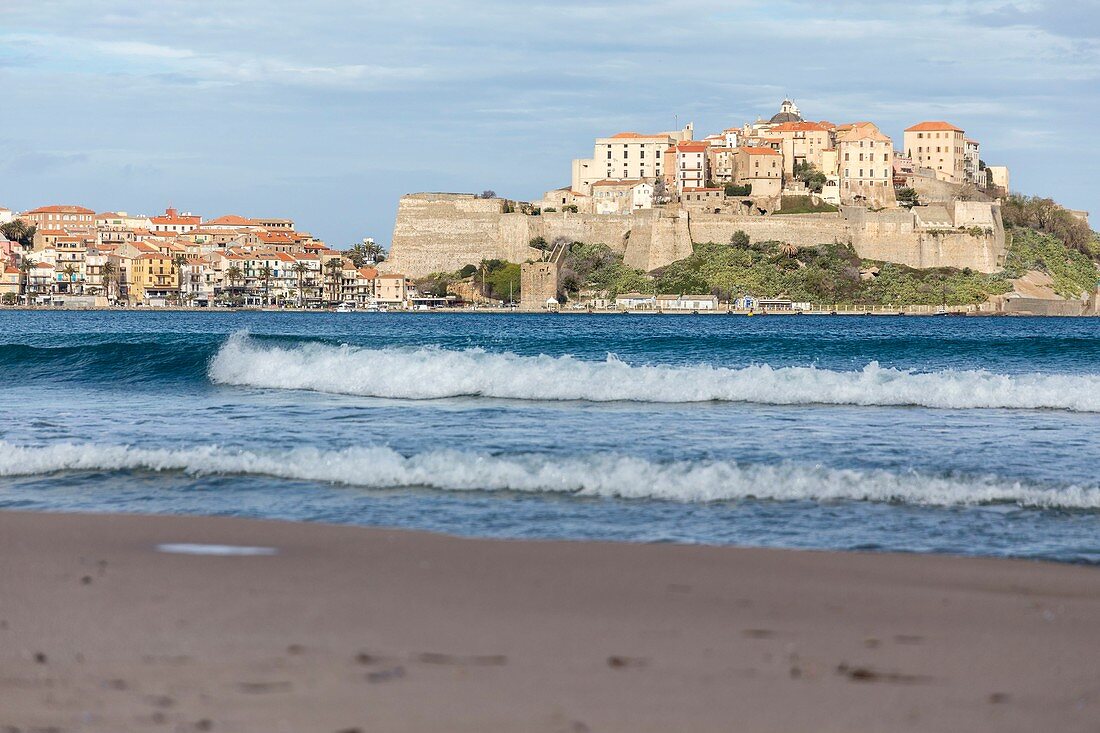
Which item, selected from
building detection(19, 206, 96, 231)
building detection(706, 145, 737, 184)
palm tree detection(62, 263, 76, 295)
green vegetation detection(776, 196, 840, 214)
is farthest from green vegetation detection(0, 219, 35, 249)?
green vegetation detection(776, 196, 840, 214)

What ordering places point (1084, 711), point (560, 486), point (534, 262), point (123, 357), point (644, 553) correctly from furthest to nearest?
1. point (534, 262)
2. point (123, 357)
3. point (560, 486)
4. point (644, 553)
5. point (1084, 711)

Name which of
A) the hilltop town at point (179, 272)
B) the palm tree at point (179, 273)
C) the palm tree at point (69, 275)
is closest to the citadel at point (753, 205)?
the hilltop town at point (179, 272)

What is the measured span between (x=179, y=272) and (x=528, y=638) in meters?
96.6

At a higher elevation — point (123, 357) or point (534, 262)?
point (534, 262)

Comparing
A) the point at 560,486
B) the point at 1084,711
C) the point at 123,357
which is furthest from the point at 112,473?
the point at 123,357

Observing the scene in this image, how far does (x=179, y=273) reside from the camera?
9600cm

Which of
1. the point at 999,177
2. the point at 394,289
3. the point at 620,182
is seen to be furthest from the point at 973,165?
the point at 394,289

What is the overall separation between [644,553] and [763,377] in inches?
320

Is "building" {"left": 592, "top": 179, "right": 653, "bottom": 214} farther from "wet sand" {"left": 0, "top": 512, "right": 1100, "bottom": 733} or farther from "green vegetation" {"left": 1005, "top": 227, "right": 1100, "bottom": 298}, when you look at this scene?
"wet sand" {"left": 0, "top": 512, "right": 1100, "bottom": 733}

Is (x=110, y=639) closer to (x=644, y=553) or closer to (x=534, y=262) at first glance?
(x=644, y=553)

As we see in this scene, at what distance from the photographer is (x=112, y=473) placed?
8.03 m

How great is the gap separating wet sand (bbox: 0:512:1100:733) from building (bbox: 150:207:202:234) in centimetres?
11661

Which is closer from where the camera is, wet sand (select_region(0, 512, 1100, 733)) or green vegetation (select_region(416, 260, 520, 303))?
wet sand (select_region(0, 512, 1100, 733))

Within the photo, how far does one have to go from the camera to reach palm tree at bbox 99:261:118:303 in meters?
94.6
